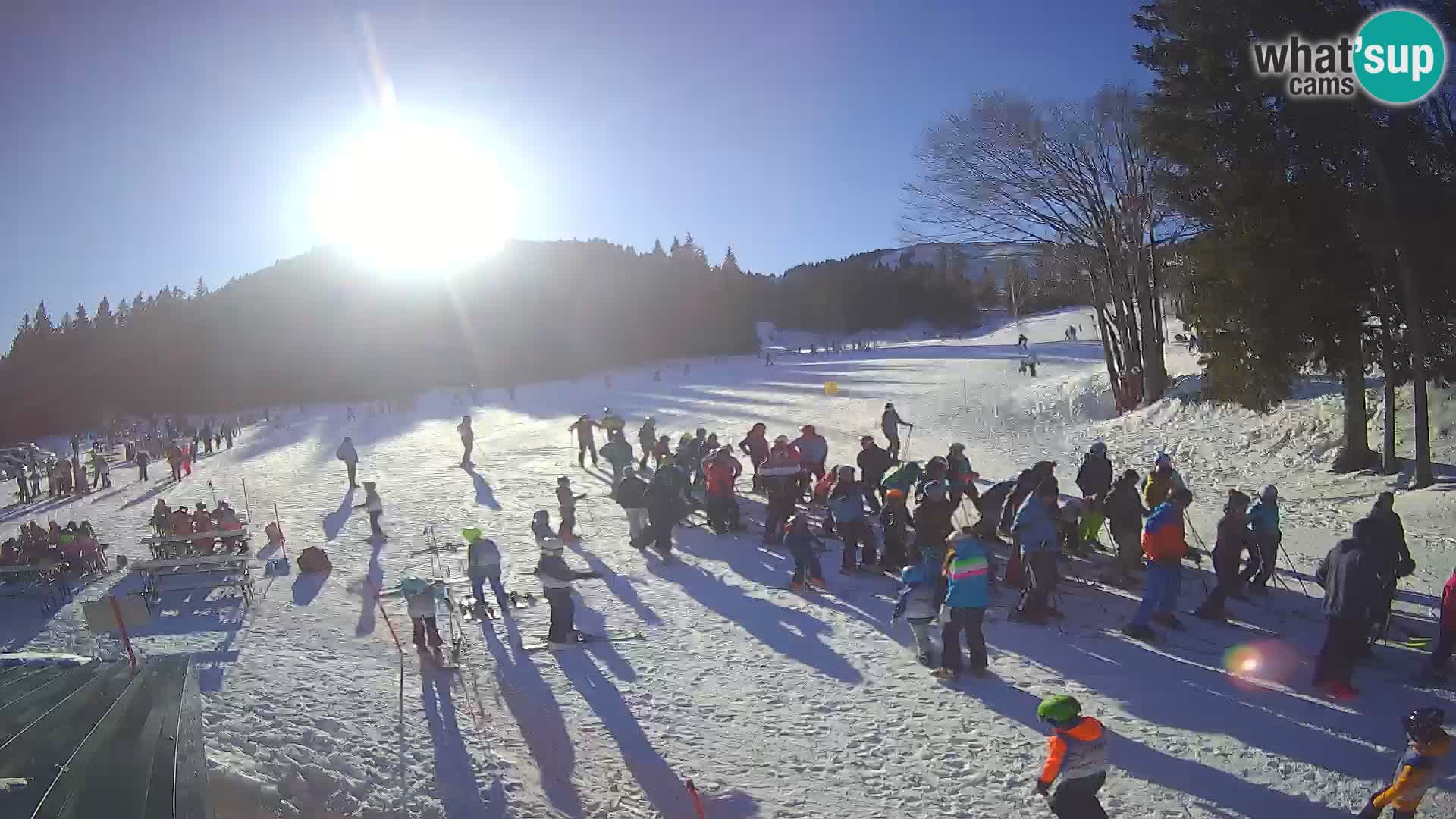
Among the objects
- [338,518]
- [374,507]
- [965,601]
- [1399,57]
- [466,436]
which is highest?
[1399,57]

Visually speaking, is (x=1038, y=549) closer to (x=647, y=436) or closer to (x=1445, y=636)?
(x=1445, y=636)

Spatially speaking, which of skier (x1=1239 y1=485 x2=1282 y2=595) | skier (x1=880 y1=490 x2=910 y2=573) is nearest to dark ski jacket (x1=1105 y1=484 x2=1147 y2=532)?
skier (x1=1239 y1=485 x2=1282 y2=595)

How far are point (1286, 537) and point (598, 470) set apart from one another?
14.0 meters

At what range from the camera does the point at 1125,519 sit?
31.1 feet

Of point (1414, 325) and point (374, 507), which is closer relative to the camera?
point (1414, 325)

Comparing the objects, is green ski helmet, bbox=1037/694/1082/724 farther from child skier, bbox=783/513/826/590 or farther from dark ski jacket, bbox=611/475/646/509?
dark ski jacket, bbox=611/475/646/509

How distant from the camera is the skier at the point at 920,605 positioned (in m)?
7.38

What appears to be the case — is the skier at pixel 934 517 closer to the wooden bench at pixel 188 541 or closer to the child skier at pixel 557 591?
the child skier at pixel 557 591

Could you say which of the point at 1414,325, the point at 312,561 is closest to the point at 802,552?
the point at 312,561

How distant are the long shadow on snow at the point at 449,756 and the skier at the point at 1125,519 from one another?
24.3ft

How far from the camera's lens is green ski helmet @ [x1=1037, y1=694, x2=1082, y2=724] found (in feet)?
14.6

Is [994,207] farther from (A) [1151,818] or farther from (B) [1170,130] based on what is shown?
(A) [1151,818]

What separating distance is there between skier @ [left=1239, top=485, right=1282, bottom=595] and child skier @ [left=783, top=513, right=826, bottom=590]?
479 centimetres

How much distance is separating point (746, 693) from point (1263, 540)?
19.9 feet
